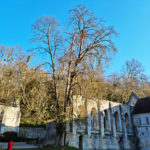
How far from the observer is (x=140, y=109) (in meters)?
26.5

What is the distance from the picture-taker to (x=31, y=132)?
923 inches

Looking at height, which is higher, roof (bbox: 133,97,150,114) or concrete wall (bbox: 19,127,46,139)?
roof (bbox: 133,97,150,114)

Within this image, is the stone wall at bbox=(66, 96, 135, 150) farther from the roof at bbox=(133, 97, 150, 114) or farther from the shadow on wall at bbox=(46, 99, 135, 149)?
the roof at bbox=(133, 97, 150, 114)

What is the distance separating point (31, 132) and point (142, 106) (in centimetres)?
2037

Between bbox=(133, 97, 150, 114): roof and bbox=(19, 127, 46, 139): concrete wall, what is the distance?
17.4m

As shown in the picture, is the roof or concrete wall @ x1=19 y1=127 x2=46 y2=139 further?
the roof

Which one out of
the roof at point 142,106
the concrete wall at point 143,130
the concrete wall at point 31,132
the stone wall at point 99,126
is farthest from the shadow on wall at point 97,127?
the concrete wall at point 31,132

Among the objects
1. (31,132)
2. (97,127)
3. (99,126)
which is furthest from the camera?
(31,132)

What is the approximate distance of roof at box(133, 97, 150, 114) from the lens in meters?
25.5

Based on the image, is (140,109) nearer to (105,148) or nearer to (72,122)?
(105,148)

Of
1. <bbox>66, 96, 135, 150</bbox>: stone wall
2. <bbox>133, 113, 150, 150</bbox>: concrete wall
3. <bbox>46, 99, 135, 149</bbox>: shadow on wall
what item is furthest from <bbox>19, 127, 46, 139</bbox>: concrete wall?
<bbox>133, 113, 150, 150</bbox>: concrete wall

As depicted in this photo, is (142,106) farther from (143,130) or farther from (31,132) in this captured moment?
(31,132)

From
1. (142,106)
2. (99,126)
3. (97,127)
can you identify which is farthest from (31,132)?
(142,106)

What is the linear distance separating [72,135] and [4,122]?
33.1ft
